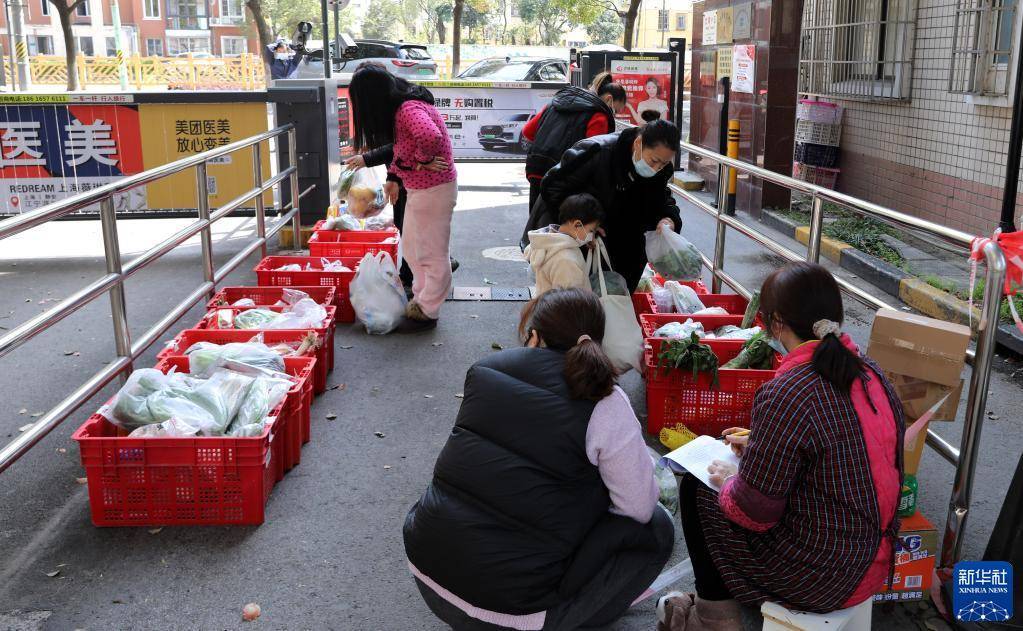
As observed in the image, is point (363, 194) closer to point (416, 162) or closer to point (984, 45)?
point (416, 162)

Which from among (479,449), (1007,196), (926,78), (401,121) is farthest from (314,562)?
(926,78)

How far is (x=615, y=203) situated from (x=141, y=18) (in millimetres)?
56865

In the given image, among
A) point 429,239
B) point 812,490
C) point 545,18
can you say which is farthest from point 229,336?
point 545,18

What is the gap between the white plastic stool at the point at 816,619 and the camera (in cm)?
257

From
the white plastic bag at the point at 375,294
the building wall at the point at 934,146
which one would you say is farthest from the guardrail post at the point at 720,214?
the building wall at the point at 934,146

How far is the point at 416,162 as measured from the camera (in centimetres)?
588

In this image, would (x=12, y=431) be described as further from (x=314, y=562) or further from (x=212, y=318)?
(x=314, y=562)

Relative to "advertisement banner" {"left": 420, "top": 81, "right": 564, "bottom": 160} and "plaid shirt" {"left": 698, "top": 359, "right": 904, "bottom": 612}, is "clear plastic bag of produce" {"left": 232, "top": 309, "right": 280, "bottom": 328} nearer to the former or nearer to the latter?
"plaid shirt" {"left": 698, "top": 359, "right": 904, "bottom": 612}

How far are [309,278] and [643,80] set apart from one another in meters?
7.95

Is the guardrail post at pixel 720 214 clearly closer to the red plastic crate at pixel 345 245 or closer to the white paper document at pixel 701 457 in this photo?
the red plastic crate at pixel 345 245

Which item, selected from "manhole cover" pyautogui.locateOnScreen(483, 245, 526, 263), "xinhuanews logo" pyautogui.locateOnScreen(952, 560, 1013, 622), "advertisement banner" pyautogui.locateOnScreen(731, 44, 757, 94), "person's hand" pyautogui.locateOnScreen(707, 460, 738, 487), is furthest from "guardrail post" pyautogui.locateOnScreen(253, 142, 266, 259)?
"advertisement banner" pyautogui.locateOnScreen(731, 44, 757, 94)

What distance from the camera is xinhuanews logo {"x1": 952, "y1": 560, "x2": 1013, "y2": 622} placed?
2.97m

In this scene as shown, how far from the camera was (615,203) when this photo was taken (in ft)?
16.5

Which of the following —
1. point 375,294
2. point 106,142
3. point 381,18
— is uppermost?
point 381,18
